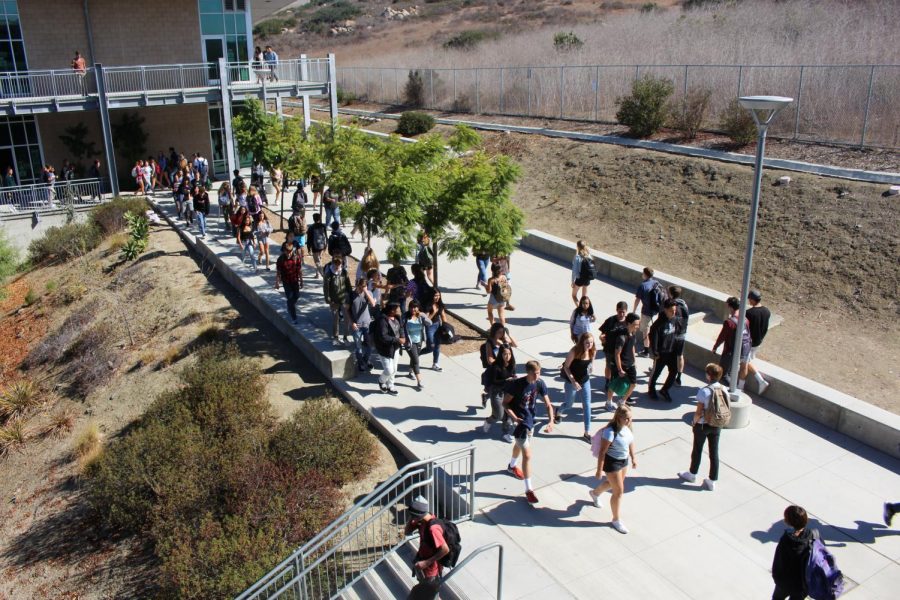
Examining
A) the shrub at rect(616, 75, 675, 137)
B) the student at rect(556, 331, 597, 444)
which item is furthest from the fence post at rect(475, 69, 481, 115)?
the student at rect(556, 331, 597, 444)

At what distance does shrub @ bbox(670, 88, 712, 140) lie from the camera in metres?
23.1

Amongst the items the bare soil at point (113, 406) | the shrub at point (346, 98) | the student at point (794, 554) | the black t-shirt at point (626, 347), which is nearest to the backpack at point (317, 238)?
the bare soil at point (113, 406)

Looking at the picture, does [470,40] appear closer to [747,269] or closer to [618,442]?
[747,269]

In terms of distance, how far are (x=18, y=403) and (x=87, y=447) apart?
10.9ft

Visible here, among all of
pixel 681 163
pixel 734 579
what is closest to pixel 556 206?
pixel 681 163

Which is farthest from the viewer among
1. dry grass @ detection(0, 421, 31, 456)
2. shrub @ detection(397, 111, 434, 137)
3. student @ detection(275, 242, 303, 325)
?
shrub @ detection(397, 111, 434, 137)

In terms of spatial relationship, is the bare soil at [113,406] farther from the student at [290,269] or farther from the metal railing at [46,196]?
the metal railing at [46,196]

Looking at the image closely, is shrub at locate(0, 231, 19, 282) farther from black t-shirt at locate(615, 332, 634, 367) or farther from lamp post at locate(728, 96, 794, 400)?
lamp post at locate(728, 96, 794, 400)

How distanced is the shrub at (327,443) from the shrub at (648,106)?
56.8ft

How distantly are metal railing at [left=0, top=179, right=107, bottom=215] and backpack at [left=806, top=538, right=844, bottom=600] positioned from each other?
958 inches

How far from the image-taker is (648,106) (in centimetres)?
2398

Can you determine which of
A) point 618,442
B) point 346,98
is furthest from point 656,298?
point 346,98

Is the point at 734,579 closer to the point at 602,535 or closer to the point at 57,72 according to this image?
the point at 602,535

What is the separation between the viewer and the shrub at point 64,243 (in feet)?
73.9
